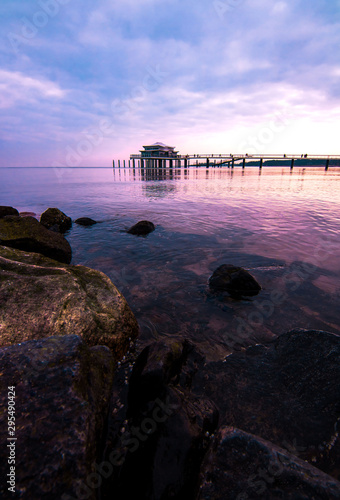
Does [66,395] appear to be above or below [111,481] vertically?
above

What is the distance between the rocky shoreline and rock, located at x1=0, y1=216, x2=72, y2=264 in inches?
107

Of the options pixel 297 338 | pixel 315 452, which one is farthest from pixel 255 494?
pixel 297 338

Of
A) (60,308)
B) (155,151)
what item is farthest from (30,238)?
(155,151)

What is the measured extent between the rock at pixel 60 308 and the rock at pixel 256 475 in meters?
1.91

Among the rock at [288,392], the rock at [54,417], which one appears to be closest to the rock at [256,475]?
the rock at [288,392]

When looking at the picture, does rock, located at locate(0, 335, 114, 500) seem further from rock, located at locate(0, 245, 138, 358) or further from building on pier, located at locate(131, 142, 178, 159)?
building on pier, located at locate(131, 142, 178, 159)

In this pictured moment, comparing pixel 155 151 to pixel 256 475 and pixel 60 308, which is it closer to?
pixel 60 308

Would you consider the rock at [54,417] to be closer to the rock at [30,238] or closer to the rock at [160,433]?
the rock at [160,433]

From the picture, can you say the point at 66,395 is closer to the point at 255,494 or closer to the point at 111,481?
the point at 111,481

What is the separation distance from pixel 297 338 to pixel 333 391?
0.88 meters

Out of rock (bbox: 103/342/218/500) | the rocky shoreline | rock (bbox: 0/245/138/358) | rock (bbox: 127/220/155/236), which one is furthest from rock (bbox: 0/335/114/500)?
rock (bbox: 127/220/155/236)

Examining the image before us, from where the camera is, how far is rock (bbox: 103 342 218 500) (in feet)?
5.91

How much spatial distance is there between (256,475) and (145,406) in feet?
3.69

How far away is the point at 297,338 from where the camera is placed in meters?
3.54
